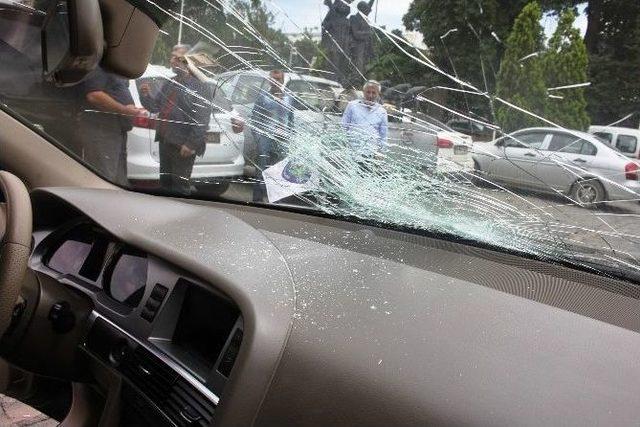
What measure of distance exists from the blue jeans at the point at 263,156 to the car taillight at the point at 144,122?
0.59 metres

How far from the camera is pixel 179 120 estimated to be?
8.72ft

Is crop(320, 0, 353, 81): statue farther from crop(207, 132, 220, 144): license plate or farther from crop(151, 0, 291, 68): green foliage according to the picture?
crop(207, 132, 220, 144): license plate

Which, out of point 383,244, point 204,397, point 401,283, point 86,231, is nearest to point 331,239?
point 383,244

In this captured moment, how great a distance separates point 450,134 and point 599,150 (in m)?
0.48

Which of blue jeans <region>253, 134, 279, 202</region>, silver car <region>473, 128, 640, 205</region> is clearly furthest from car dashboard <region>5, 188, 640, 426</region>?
silver car <region>473, 128, 640, 205</region>

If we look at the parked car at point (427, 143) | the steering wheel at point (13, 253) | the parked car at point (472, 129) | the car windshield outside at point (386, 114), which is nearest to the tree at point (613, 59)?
the car windshield outside at point (386, 114)

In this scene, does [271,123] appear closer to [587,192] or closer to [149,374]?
[149,374]

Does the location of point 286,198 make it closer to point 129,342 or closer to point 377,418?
point 129,342

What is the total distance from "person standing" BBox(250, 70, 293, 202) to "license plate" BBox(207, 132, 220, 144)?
205 mm

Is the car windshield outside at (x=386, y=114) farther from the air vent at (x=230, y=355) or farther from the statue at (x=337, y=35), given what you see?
the air vent at (x=230, y=355)

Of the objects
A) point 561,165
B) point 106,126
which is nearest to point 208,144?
point 106,126

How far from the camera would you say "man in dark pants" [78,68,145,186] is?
2.79 meters

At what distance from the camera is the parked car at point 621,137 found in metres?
1.54

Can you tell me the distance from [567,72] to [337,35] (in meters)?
0.80
